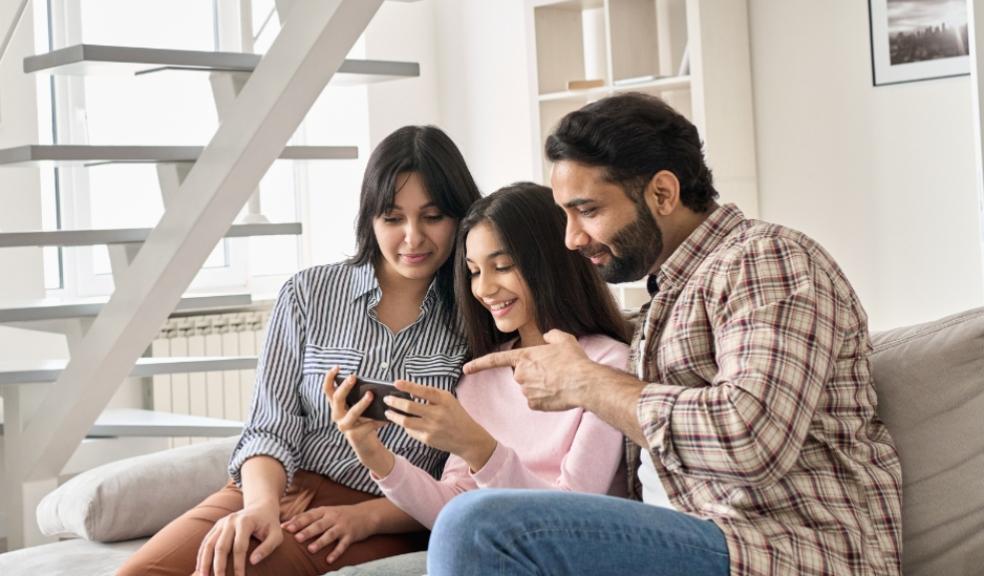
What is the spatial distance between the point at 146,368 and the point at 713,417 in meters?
2.37

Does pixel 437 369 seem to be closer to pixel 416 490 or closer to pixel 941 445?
pixel 416 490

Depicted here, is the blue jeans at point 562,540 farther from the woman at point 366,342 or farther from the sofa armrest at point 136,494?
the sofa armrest at point 136,494

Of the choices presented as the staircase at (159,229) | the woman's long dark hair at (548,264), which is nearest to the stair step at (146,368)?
the staircase at (159,229)

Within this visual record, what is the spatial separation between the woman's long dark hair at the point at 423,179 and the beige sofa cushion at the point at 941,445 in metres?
0.82

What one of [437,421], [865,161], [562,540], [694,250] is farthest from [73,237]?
[865,161]

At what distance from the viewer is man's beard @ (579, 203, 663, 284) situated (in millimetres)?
1905

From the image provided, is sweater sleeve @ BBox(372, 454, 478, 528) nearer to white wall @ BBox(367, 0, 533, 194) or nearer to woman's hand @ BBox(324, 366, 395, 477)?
woman's hand @ BBox(324, 366, 395, 477)

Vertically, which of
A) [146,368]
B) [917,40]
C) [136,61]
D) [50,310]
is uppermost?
[917,40]

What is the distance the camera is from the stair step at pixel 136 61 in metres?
2.79

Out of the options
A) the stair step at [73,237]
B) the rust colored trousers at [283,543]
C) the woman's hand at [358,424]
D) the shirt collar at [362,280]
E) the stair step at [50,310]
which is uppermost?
the stair step at [73,237]

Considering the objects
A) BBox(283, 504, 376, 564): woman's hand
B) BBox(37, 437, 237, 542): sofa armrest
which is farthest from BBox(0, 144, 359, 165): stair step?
BBox(283, 504, 376, 564): woman's hand

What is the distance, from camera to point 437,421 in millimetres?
1906

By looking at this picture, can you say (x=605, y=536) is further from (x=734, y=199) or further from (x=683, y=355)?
(x=734, y=199)

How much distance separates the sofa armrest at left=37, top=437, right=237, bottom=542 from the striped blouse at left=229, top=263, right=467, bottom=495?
0.27 meters
